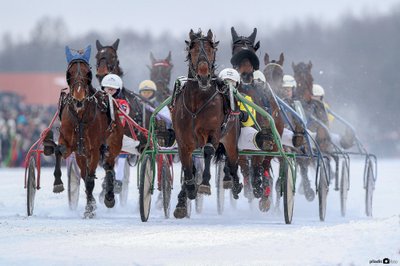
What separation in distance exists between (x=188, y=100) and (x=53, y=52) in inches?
2887

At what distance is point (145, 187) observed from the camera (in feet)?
48.3

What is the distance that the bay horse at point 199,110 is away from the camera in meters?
13.7

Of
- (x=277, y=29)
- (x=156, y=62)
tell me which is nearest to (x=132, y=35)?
(x=277, y=29)

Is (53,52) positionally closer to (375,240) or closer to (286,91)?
(286,91)

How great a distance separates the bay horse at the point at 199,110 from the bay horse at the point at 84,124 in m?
1.52

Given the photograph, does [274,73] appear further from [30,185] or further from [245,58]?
[30,185]

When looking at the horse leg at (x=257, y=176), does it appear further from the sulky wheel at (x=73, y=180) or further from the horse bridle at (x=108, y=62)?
the sulky wheel at (x=73, y=180)

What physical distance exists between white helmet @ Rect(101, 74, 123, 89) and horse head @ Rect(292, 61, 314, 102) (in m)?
4.53

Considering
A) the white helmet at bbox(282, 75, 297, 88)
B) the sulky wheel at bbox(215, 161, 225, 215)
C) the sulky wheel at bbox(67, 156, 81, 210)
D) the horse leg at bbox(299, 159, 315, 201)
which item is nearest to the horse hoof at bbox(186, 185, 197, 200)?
the sulky wheel at bbox(215, 161, 225, 215)

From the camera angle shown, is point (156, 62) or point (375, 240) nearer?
point (375, 240)

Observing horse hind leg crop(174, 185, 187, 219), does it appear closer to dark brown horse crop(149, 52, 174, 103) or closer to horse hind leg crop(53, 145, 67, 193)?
horse hind leg crop(53, 145, 67, 193)

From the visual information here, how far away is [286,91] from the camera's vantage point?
789 inches

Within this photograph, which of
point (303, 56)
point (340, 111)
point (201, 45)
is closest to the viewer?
point (201, 45)

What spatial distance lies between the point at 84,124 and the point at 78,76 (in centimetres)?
70
